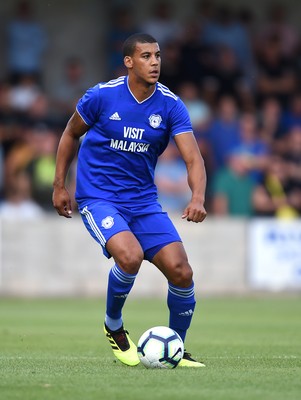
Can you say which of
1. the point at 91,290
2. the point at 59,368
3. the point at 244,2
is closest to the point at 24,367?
the point at 59,368

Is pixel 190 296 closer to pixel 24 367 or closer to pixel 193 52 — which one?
pixel 24 367

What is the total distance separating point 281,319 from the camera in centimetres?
1379

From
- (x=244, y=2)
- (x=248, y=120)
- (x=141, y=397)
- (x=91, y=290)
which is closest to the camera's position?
(x=141, y=397)

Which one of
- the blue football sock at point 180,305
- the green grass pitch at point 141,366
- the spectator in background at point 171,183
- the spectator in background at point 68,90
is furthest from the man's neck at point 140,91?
the spectator in background at point 68,90

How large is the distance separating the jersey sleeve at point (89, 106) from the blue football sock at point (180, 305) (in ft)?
4.70

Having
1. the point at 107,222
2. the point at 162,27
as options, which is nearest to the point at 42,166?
the point at 162,27

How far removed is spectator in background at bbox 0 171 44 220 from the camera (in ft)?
58.5

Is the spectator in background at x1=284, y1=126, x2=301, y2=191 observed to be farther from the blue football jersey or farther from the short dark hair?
the short dark hair

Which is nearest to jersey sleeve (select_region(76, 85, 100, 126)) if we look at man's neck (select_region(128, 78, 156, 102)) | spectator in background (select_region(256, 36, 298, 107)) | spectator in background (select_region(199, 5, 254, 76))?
man's neck (select_region(128, 78, 156, 102))

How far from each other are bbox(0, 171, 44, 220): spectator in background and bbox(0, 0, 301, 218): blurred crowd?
0.05ft

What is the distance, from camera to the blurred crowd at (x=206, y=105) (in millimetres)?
18500

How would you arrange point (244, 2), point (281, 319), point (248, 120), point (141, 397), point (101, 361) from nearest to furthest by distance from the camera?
point (141, 397)
point (101, 361)
point (281, 319)
point (248, 120)
point (244, 2)

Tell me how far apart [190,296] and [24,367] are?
1381mm

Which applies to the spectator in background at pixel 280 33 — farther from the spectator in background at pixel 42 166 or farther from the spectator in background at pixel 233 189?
the spectator in background at pixel 42 166
